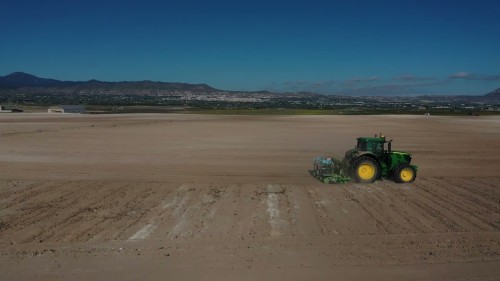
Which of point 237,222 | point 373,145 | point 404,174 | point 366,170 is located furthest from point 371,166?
point 237,222

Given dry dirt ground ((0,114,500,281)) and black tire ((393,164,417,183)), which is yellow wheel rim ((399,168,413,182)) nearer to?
black tire ((393,164,417,183))

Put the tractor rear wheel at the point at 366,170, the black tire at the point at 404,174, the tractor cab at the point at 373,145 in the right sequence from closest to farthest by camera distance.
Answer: the tractor rear wheel at the point at 366,170 → the black tire at the point at 404,174 → the tractor cab at the point at 373,145

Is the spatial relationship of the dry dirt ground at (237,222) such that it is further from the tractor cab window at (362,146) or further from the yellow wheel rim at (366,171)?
the tractor cab window at (362,146)

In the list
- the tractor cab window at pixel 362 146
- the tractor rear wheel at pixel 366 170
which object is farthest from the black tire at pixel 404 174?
the tractor cab window at pixel 362 146

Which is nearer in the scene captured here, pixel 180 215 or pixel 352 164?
pixel 180 215

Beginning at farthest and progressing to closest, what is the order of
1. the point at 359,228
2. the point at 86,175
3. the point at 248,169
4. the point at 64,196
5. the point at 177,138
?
the point at 177,138, the point at 248,169, the point at 86,175, the point at 64,196, the point at 359,228

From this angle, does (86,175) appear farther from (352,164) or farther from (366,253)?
(366,253)

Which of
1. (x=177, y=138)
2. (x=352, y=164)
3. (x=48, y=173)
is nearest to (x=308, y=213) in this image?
(x=352, y=164)
